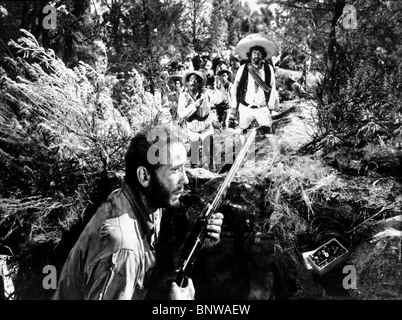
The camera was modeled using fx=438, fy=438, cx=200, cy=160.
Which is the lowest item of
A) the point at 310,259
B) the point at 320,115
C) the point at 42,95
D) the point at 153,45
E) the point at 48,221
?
the point at 310,259

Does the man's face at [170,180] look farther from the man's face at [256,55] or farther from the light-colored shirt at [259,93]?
the man's face at [256,55]

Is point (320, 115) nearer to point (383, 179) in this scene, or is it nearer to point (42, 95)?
point (383, 179)

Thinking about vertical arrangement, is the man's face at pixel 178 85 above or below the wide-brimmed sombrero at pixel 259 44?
below

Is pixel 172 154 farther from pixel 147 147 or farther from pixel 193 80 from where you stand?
pixel 193 80

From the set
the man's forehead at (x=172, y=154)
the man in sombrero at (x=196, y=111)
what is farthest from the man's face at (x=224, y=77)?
the man's forehead at (x=172, y=154)

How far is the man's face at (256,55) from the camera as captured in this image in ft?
12.0

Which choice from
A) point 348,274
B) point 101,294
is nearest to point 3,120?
point 101,294

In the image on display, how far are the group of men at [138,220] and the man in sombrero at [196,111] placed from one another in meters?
0.73

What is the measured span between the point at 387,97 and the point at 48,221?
110 inches

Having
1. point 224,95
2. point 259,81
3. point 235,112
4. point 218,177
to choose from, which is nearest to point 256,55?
point 259,81

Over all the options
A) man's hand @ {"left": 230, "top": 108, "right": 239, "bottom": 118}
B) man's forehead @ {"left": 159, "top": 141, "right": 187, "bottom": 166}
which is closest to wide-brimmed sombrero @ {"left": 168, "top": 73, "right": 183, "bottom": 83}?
man's hand @ {"left": 230, "top": 108, "right": 239, "bottom": 118}

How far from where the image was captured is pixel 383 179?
10.3 ft

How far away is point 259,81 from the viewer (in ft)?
12.1

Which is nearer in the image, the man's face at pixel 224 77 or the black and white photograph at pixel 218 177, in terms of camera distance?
the black and white photograph at pixel 218 177
